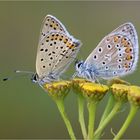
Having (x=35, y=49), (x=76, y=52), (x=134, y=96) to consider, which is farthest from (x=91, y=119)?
(x=35, y=49)

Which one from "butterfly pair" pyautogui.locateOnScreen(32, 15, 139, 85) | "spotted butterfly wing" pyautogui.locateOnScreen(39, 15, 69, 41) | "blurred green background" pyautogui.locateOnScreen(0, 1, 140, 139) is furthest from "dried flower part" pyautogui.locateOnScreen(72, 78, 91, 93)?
"blurred green background" pyautogui.locateOnScreen(0, 1, 140, 139)

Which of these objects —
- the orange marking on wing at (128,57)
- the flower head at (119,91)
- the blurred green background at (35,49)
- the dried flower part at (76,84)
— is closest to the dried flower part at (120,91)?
the flower head at (119,91)

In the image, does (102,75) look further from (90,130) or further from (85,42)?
(85,42)

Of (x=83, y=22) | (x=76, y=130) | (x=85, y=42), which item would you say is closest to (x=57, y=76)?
(x=76, y=130)

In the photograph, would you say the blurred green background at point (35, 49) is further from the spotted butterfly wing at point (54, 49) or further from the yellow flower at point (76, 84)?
the yellow flower at point (76, 84)

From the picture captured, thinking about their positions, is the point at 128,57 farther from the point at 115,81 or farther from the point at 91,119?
the point at 91,119
